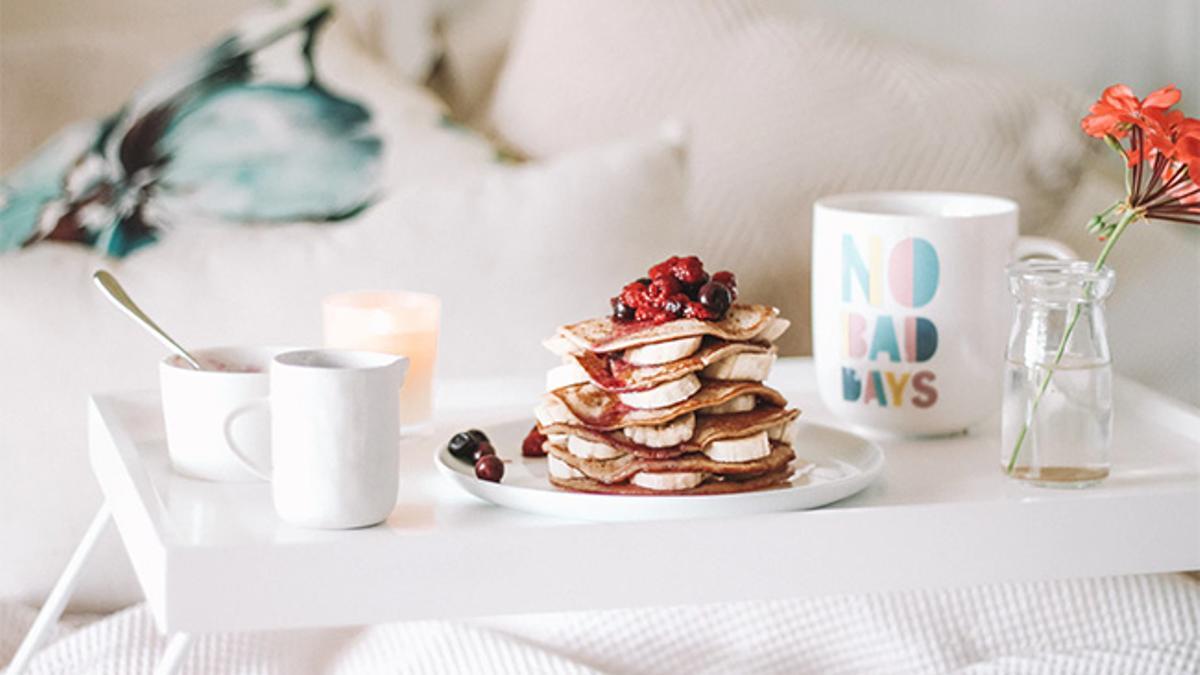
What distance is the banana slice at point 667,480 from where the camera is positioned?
90 centimetres

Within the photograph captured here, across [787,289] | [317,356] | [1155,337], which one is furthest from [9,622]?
[1155,337]

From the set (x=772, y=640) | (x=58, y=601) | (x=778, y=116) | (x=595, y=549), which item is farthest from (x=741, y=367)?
(x=778, y=116)

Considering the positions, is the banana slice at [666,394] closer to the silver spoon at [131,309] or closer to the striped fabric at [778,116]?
the silver spoon at [131,309]

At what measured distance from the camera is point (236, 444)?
95 centimetres

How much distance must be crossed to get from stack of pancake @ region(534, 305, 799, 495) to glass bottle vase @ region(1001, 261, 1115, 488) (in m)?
0.16

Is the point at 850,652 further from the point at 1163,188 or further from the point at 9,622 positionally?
the point at 9,622

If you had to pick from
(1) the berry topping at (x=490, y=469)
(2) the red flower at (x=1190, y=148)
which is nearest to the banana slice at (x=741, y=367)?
(1) the berry topping at (x=490, y=469)

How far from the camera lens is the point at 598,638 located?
1.22 meters

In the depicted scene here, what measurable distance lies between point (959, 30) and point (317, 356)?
1.23 metres

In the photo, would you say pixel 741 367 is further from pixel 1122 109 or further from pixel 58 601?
pixel 58 601

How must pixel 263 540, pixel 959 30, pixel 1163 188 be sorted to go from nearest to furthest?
1. pixel 263 540
2. pixel 1163 188
3. pixel 959 30

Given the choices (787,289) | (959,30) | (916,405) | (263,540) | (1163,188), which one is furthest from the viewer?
(959,30)

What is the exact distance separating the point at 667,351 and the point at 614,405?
47mm

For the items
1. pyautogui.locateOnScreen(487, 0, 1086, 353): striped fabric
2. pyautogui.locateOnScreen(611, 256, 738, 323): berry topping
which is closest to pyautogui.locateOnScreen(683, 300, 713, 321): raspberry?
pyautogui.locateOnScreen(611, 256, 738, 323): berry topping
